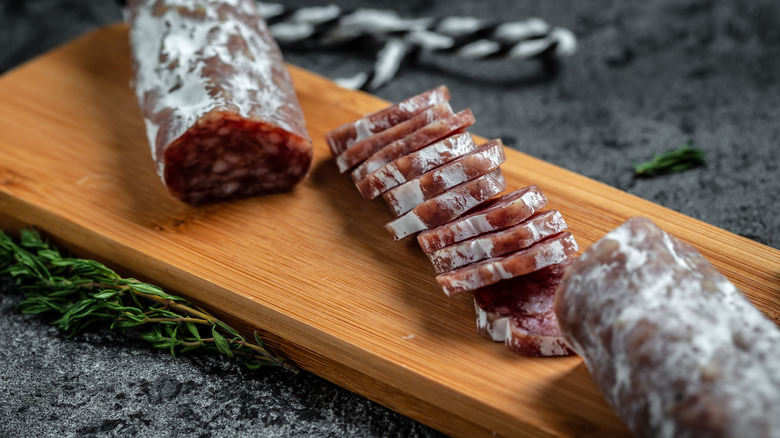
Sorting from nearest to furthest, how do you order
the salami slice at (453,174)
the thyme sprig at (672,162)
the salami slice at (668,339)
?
1. the salami slice at (668,339)
2. the salami slice at (453,174)
3. the thyme sprig at (672,162)

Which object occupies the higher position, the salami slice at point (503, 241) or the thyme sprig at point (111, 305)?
the salami slice at point (503, 241)

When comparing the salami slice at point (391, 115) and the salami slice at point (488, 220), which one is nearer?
the salami slice at point (488, 220)

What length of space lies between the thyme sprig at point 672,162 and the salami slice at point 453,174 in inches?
54.7

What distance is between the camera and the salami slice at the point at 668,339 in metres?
2.30

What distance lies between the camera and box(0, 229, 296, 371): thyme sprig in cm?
332

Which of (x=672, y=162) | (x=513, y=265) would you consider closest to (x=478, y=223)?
(x=513, y=265)

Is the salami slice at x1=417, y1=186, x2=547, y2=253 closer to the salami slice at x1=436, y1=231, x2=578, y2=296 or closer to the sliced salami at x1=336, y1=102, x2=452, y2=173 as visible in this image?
the salami slice at x1=436, y1=231, x2=578, y2=296

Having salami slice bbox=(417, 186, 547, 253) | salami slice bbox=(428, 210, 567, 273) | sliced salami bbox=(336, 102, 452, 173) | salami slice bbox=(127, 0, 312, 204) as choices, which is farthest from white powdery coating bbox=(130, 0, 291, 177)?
salami slice bbox=(428, 210, 567, 273)

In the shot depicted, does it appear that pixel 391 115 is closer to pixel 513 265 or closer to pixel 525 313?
pixel 513 265

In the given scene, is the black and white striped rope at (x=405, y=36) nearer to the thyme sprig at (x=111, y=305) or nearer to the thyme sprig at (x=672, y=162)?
the thyme sprig at (x=672, y=162)

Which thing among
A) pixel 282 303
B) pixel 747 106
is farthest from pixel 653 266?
pixel 747 106

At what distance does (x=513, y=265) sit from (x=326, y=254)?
996 millimetres

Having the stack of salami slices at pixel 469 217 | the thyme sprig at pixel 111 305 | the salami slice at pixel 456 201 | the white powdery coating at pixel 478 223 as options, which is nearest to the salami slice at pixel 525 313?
the stack of salami slices at pixel 469 217

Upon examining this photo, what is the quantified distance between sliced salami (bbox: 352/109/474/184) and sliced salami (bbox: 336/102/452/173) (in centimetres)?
9
